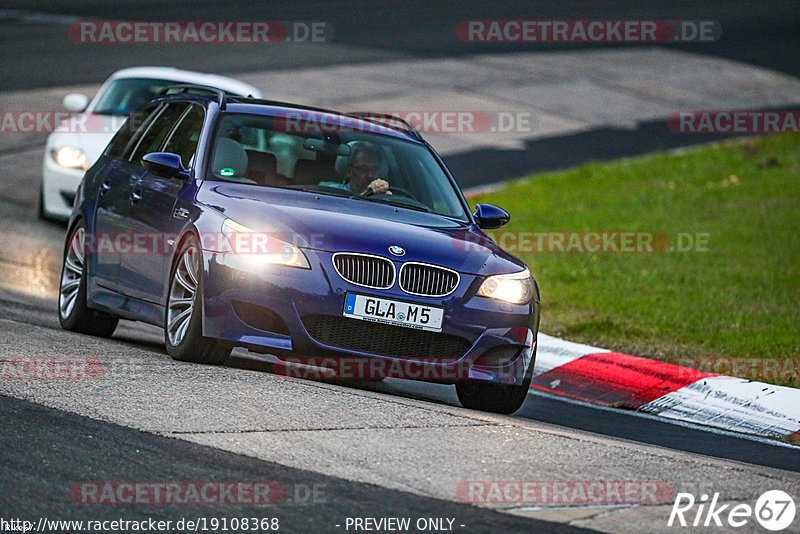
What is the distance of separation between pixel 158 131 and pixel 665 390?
3.77m

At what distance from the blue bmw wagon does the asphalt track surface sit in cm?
33

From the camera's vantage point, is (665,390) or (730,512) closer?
(730,512)

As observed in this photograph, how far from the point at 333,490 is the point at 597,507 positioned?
1.04 meters

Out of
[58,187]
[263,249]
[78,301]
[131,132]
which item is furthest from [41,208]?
[263,249]

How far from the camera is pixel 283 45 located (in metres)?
30.0

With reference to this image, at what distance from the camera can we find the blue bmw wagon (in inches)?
306

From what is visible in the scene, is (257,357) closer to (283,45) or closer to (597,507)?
(597,507)

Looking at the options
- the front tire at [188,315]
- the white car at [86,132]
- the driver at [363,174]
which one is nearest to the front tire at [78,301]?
the front tire at [188,315]

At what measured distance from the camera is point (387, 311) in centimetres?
777

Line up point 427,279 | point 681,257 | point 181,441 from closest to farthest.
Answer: point 181,441
point 427,279
point 681,257

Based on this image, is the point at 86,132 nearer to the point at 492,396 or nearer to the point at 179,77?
the point at 179,77

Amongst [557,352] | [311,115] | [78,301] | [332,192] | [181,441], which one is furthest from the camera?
[557,352]

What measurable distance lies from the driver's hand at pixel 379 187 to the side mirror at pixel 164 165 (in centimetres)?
114

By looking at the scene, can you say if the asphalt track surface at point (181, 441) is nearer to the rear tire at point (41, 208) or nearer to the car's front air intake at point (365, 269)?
the rear tire at point (41, 208)
